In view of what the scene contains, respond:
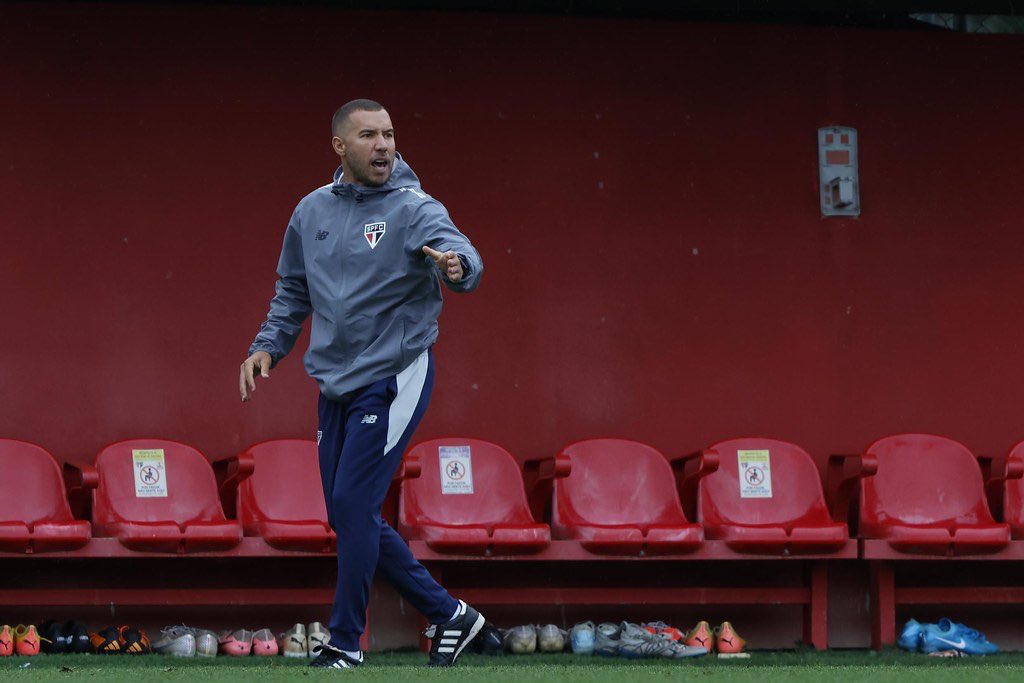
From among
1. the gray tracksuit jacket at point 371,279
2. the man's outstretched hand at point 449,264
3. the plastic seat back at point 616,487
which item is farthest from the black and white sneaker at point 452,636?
the plastic seat back at point 616,487

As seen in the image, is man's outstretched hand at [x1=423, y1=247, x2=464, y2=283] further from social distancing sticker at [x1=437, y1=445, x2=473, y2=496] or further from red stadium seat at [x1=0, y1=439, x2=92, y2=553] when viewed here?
social distancing sticker at [x1=437, y1=445, x2=473, y2=496]

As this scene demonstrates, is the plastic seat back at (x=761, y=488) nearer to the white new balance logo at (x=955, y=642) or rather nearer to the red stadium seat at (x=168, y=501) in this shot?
the white new balance logo at (x=955, y=642)

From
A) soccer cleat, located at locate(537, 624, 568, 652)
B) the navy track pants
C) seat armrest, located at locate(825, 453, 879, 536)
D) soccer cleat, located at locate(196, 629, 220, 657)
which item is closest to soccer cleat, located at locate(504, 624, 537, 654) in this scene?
soccer cleat, located at locate(537, 624, 568, 652)

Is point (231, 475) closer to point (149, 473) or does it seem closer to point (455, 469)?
point (149, 473)

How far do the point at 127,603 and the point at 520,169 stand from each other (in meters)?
2.35

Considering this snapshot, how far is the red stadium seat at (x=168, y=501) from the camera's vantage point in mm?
5625

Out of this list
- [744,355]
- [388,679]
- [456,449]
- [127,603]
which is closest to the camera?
[388,679]

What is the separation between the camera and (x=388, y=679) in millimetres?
3576

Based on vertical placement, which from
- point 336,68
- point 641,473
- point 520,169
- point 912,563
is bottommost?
point 912,563

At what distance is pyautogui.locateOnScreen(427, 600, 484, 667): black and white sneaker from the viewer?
4.42 meters

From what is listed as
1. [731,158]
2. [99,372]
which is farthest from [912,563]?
[99,372]

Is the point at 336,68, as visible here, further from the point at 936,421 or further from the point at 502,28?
the point at 936,421

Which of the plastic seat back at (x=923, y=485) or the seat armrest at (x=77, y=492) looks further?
the plastic seat back at (x=923, y=485)

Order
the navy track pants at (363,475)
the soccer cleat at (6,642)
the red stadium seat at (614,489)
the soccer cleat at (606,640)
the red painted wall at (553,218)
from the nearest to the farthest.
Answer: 1. the navy track pants at (363,475)
2. the soccer cleat at (6,642)
3. the soccer cleat at (606,640)
4. the red stadium seat at (614,489)
5. the red painted wall at (553,218)
